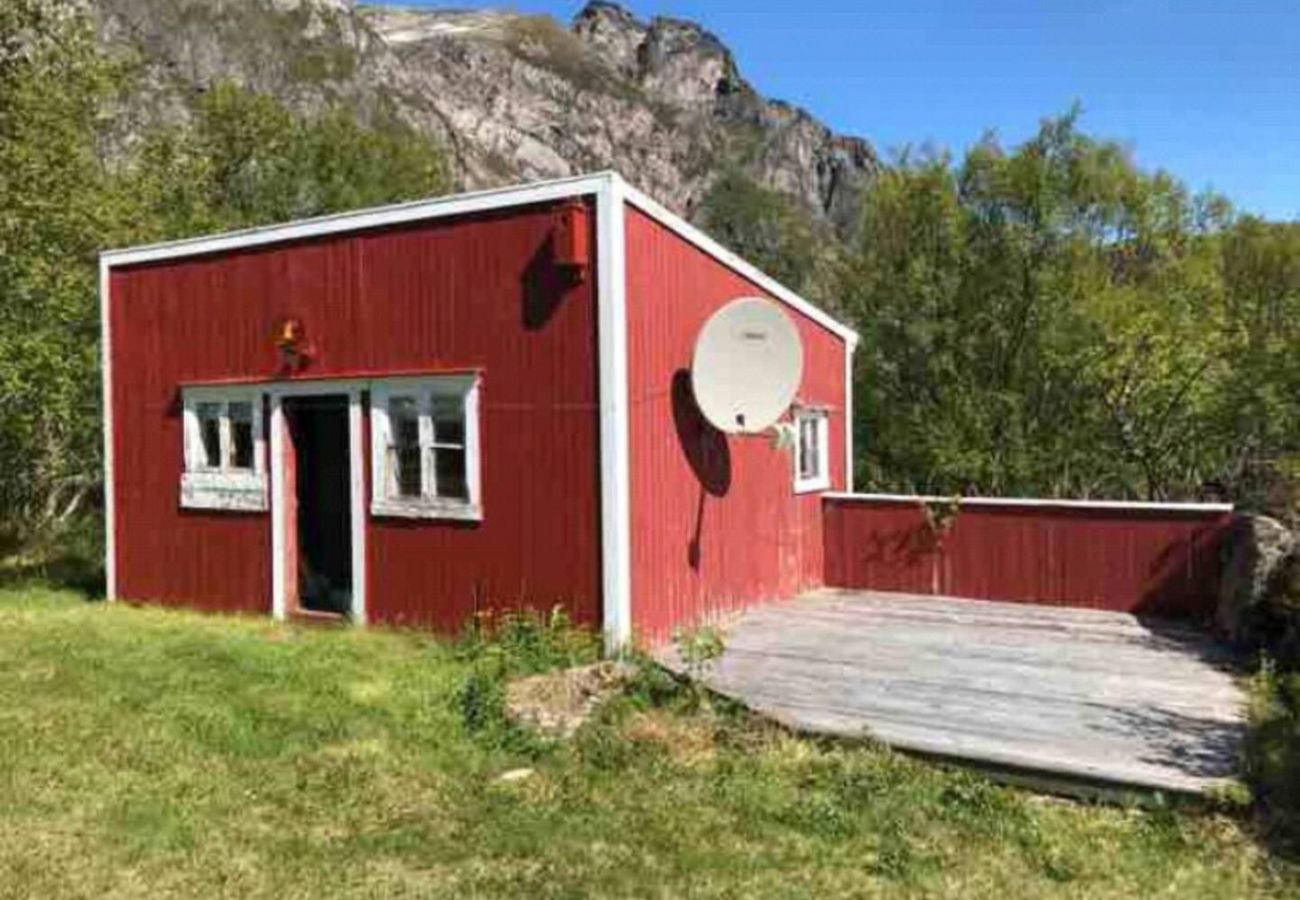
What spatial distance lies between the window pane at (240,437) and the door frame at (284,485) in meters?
0.42

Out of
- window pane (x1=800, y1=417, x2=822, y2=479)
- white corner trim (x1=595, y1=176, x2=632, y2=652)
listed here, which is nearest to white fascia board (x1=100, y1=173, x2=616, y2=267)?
white corner trim (x1=595, y1=176, x2=632, y2=652)

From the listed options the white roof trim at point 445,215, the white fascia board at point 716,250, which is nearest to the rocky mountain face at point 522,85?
the white roof trim at point 445,215

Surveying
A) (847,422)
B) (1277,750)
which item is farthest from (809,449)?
(1277,750)

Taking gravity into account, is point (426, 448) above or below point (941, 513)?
above

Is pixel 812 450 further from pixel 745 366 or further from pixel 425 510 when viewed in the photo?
pixel 425 510

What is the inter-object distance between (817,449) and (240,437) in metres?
5.99

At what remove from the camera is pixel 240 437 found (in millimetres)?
9328

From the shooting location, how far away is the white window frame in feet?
34.7

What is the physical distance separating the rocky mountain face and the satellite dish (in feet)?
119

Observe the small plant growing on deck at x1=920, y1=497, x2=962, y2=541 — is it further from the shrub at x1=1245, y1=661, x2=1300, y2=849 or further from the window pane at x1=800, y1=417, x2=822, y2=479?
the shrub at x1=1245, y1=661, x2=1300, y2=849

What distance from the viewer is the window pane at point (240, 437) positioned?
9.26 metres

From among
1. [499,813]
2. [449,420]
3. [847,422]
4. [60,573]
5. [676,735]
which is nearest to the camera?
[499,813]

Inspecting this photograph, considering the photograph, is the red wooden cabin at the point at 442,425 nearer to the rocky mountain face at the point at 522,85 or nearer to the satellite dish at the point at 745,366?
the satellite dish at the point at 745,366

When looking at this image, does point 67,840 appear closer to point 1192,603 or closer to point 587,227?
point 587,227
